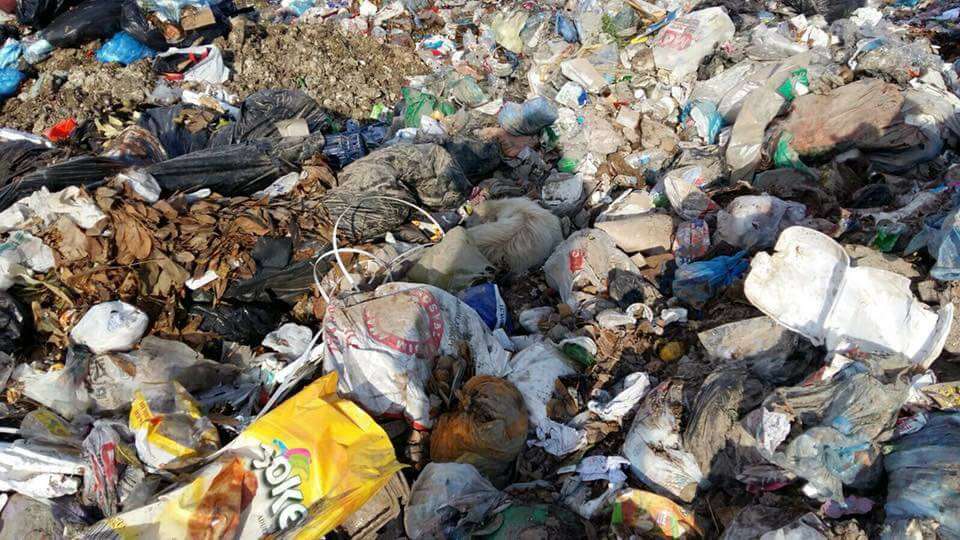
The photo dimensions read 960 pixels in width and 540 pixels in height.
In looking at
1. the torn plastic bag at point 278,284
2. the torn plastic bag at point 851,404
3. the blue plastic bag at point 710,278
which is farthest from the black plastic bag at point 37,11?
the torn plastic bag at point 851,404

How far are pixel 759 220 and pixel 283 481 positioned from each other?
2414 millimetres

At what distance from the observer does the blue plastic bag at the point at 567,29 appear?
5.28 meters

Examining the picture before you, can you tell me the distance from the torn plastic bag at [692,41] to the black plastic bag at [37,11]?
5416 millimetres

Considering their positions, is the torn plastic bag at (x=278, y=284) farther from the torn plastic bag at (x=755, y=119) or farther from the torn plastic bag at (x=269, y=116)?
the torn plastic bag at (x=755, y=119)

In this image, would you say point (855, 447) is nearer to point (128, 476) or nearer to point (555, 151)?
point (128, 476)

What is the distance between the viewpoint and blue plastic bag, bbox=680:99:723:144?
4105mm

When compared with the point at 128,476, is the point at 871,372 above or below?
above

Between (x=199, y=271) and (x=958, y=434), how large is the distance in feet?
10.5

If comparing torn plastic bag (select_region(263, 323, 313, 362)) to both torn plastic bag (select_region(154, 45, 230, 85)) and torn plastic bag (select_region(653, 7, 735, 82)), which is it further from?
torn plastic bag (select_region(154, 45, 230, 85))

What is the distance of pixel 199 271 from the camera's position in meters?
3.23

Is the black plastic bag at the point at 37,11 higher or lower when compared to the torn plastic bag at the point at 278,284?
higher

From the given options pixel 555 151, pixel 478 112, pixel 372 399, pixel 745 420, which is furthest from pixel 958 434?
pixel 478 112

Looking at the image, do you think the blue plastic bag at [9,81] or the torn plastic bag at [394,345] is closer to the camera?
the torn plastic bag at [394,345]

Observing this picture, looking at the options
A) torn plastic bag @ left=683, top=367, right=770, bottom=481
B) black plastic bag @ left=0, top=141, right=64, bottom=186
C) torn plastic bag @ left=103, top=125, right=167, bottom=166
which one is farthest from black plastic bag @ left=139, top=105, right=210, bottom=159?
torn plastic bag @ left=683, top=367, right=770, bottom=481
